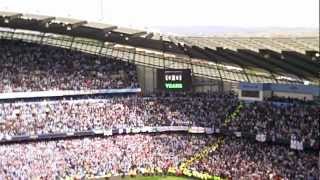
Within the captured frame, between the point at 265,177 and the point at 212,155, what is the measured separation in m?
7.57

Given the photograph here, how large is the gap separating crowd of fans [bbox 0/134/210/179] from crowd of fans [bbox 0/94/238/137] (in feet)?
4.37

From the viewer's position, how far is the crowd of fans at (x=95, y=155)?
50.5 meters

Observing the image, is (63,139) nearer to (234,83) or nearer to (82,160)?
(82,160)

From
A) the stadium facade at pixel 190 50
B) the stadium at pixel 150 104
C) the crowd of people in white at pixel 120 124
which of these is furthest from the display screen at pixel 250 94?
the stadium facade at pixel 190 50

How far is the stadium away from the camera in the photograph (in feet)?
162

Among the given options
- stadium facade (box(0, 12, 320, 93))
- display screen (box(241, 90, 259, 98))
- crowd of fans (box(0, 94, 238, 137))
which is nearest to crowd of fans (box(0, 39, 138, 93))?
stadium facade (box(0, 12, 320, 93))

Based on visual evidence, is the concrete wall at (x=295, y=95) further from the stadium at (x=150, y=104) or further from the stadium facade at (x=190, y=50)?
the stadium facade at (x=190, y=50)

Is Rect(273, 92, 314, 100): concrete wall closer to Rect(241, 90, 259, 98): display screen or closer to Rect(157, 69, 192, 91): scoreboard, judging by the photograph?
Rect(241, 90, 259, 98): display screen

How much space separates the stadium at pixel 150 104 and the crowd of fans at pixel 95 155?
94mm

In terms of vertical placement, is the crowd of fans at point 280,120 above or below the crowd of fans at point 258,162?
above

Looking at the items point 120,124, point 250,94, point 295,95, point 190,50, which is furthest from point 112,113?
point 295,95

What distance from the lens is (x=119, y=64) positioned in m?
66.2

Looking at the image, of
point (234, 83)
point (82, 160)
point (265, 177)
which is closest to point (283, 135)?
point (265, 177)

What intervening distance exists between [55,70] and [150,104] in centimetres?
1124
